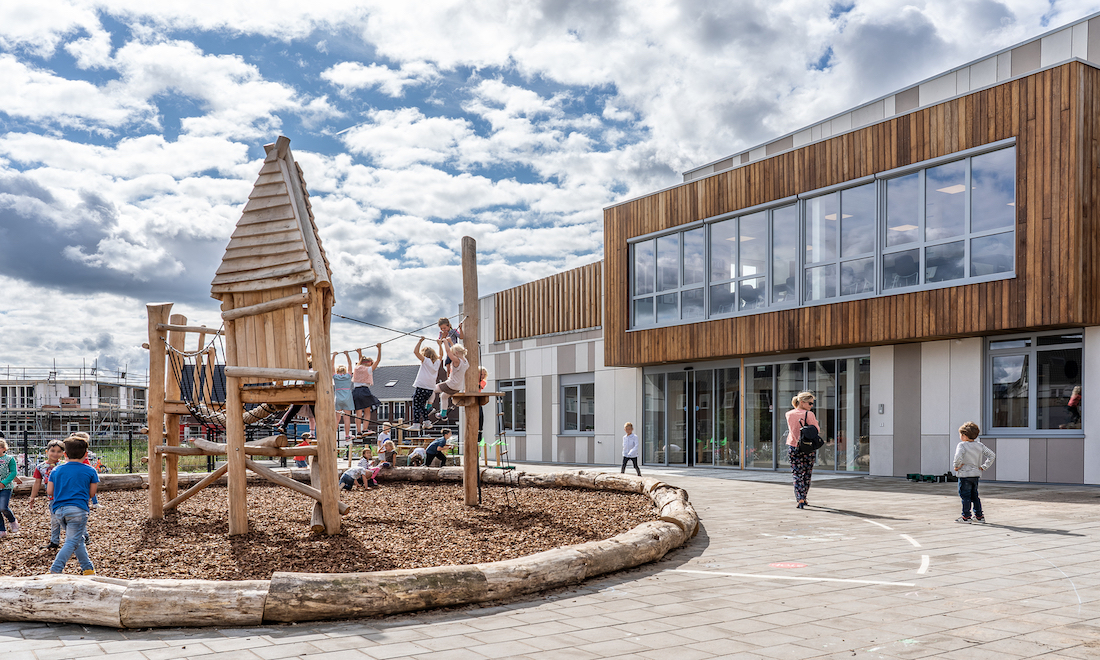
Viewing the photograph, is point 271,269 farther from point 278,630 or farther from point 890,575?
point 890,575

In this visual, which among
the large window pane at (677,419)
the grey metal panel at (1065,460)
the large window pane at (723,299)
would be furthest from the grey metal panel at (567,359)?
the grey metal panel at (1065,460)

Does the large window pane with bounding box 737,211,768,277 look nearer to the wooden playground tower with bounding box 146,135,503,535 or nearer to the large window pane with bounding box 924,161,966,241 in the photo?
the large window pane with bounding box 924,161,966,241

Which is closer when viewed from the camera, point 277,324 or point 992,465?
point 277,324

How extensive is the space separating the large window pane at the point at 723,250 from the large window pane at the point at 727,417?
2.54m

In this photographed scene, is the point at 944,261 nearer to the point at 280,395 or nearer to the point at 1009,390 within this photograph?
the point at 1009,390

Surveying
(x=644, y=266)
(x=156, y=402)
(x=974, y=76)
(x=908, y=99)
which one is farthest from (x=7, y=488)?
(x=974, y=76)

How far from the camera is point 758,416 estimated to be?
68.6 feet

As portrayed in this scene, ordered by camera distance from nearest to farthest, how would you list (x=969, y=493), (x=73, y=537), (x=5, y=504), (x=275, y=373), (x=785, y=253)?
(x=73, y=537) → (x=275, y=373) → (x=5, y=504) → (x=969, y=493) → (x=785, y=253)

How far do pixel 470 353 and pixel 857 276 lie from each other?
1043 centimetres

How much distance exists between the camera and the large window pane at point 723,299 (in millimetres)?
20562

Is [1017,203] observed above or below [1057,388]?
above

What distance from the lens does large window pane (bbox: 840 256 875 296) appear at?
1756 centimetres

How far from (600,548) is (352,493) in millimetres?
7484

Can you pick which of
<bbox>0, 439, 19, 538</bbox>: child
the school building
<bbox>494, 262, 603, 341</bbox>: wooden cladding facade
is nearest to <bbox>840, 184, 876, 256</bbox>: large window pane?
the school building
